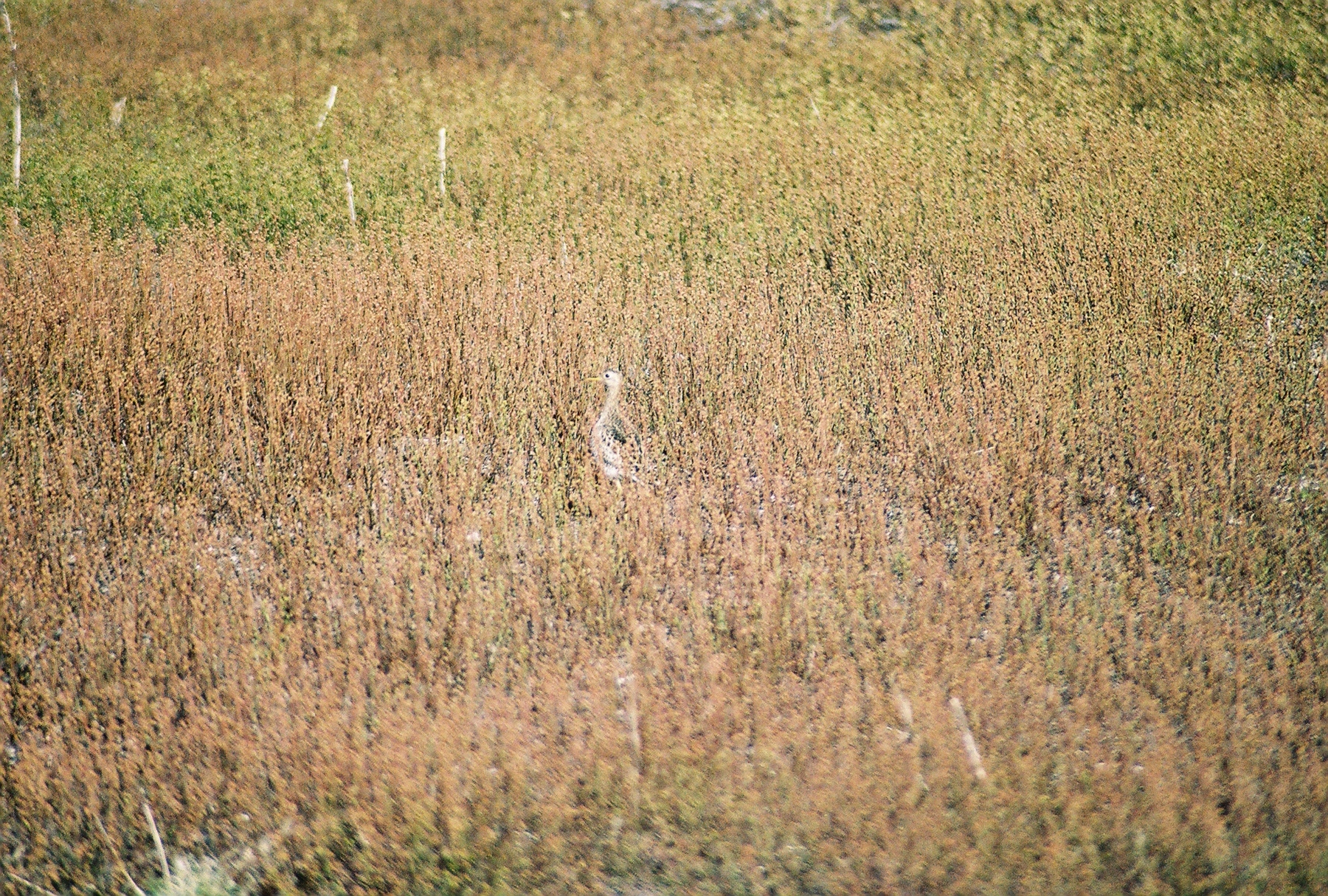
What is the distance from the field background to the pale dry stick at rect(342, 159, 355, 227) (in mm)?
101

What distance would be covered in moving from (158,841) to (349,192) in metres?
4.65

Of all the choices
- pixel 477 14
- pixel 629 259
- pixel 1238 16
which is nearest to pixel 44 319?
pixel 629 259

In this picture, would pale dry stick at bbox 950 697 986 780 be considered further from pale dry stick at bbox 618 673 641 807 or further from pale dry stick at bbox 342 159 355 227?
→ pale dry stick at bbox 342 159 355 227

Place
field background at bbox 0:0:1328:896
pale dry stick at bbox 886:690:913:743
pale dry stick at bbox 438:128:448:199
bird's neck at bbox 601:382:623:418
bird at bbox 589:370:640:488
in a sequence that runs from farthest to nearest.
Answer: pale dry stick at bbox 438:128:448:199 < bird's neck at bbox 601:382:623:418 < bird at bbox 589:370:640:488 < pale dry stick at bbox 886:690:913:743 < field background at bbox 0:0:1328:896

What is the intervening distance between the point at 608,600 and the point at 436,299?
2426mm

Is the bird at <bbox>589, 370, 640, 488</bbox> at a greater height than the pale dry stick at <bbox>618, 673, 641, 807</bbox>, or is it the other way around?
the bird at <bbox>589, 370, 640, 488</bbox>

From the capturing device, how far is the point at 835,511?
3.60m

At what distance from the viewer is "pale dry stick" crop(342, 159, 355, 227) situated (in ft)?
19.7

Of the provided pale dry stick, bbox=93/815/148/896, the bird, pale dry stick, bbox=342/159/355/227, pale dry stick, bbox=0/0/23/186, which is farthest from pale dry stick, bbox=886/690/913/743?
pale dry stick, bbox=0/0/23/186

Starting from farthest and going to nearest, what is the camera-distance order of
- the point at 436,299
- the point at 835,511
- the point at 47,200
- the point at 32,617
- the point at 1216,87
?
the point at 1216,87 < the point at 47,200 < the point at 436,299 < the point at 835,511 < the point at 32,617

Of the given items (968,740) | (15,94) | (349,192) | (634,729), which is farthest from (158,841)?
(15,94)

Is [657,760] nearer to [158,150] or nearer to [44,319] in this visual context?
[44,319]

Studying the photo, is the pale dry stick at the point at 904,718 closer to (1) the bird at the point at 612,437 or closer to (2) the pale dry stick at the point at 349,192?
(1) the bird at the point at 612,437

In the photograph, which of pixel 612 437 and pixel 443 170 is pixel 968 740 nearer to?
pixel 612 437
